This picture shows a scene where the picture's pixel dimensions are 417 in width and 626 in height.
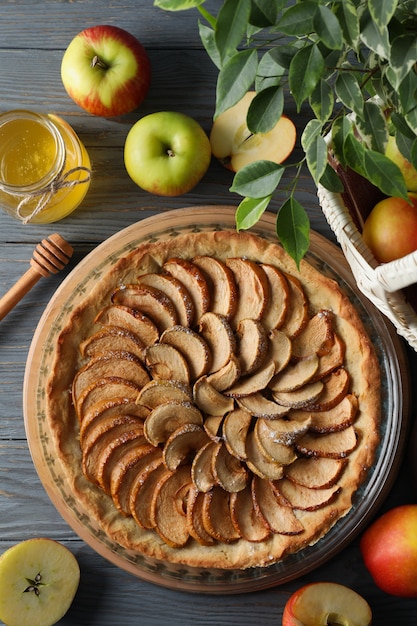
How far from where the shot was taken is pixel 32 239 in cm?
221

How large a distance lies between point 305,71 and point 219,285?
1.04m

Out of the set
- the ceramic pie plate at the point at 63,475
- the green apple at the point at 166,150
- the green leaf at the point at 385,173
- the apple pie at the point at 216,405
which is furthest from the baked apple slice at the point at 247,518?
the green leaf at the point at 385,173

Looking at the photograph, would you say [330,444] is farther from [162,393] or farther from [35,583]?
[35,583]

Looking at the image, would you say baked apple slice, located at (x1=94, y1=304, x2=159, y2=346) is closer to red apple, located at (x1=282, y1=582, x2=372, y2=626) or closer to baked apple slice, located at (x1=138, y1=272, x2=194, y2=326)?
baked apple slice, located at (x1=138, y1=272, x2=194, y2=326)

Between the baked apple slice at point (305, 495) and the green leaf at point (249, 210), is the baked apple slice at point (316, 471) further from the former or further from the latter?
the green leaf at point (249, 210)

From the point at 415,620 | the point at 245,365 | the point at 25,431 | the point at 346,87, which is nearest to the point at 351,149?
the point at 346,87

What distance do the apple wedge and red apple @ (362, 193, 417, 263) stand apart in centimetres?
56

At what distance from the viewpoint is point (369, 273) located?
1.51 meters

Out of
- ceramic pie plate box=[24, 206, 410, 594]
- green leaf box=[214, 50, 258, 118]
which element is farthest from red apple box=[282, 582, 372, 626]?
green leaf box=[214, 50, 258, 118]

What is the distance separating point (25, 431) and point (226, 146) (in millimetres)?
1125

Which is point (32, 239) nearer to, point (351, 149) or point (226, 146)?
point (226, 146)

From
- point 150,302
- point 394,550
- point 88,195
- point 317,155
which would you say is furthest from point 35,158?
point 394,550

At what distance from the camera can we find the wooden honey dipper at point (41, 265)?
2.10 meters

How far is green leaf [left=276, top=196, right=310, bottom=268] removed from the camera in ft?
4.35
